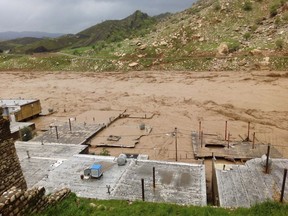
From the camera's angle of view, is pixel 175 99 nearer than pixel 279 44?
Yes

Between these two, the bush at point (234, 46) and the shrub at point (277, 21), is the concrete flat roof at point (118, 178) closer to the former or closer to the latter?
the bush at point (234, 46)

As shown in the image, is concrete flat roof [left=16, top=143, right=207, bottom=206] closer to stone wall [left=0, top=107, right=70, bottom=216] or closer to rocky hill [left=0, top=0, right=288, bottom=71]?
stone wall [left=0, top=107, right=70, bottom=216]

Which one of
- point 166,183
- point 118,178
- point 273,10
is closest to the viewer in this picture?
point 166,183

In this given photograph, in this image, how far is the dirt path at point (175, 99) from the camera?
22484 mm

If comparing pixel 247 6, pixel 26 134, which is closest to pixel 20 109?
pixel 26 134

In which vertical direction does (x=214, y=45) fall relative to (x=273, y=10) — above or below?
below

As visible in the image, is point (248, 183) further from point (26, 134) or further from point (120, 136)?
point (26, 134)

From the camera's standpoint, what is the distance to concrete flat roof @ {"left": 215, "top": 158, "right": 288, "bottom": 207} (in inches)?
411

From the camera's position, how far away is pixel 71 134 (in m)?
20.7

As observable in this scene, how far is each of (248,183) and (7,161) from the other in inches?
345

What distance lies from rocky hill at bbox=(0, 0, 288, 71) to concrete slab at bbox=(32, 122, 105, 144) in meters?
27.2

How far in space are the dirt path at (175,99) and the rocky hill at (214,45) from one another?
2.87 meters

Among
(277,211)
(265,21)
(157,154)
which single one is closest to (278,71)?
(265,21)

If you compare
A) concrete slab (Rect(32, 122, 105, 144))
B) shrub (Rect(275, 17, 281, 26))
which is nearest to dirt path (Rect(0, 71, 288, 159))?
concrete slab (Rect(32, 122, 105, 144))
